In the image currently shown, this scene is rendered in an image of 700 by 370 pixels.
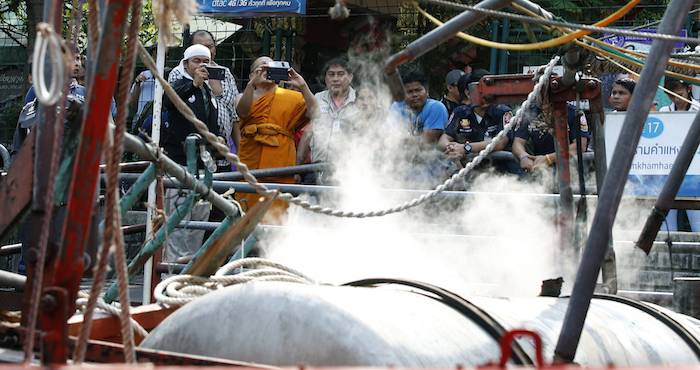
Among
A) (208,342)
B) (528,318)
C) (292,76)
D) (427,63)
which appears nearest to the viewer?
(208,342)

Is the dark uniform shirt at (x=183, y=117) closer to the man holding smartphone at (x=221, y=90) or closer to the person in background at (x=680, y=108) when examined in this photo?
the man holding smartphone at (x=221, y=90)

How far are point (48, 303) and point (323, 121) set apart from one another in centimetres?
619

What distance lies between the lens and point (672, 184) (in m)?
5.42

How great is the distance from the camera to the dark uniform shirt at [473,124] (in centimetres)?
883

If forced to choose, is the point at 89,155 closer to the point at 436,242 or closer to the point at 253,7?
the point at 436,242

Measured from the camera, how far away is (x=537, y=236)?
7.16 metres

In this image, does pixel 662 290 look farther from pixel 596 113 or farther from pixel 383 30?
pixel 383 30

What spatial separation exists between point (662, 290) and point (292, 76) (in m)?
3.07

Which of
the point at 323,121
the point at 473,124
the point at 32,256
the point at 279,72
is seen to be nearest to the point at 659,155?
the point at 473,124

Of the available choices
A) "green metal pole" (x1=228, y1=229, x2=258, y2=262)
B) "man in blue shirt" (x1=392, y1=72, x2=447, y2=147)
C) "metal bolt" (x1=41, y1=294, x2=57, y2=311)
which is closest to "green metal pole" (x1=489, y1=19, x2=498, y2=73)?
"man in blue shirt" (x1=392, y1=72, x2=447, y2=147)

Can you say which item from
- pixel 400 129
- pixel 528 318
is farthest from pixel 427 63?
pixel 528 318

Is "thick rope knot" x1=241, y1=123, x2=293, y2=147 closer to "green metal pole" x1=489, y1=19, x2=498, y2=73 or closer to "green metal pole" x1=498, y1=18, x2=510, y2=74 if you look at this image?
"green metal pole" x1=489, y1=19, x2=498, y2=73

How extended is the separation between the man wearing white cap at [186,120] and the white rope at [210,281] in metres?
3.67

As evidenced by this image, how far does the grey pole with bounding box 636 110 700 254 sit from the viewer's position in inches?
207
